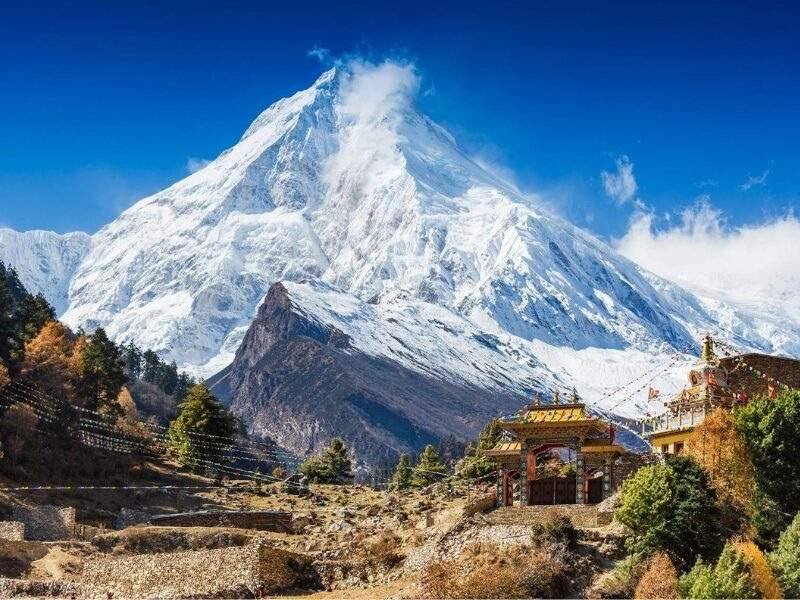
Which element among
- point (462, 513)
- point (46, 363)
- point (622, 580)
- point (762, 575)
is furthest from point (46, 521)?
point (762, 575)

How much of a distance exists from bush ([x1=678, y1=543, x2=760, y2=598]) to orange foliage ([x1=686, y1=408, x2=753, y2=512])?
23.1 ft

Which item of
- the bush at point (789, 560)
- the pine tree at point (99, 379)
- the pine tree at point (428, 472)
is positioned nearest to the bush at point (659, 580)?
the bush at point (789, 560)

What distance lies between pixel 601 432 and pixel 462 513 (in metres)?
8.35

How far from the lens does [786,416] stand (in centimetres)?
4700

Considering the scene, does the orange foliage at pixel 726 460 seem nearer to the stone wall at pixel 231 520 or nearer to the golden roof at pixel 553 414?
the golden roof at pixel 553 414

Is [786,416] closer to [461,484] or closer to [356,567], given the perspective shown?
[356,567]

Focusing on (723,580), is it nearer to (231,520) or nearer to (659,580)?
(659,580)

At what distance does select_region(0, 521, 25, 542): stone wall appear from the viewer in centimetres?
5723

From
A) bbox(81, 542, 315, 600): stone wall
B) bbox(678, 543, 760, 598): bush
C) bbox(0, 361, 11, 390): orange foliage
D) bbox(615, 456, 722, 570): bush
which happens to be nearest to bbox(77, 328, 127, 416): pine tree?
bbox(0, 361, 11, 390): orange foliage

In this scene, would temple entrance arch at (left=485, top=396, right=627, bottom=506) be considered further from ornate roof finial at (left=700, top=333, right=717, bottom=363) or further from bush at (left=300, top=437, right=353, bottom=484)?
bush at (left=300, top=437, right=353, bottom=484)

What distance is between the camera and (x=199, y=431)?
87.3 meters

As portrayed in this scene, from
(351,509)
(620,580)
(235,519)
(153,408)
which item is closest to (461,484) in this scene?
(351,509)

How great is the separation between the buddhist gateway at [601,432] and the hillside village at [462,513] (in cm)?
10

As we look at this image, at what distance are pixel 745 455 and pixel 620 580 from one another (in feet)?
27.0
